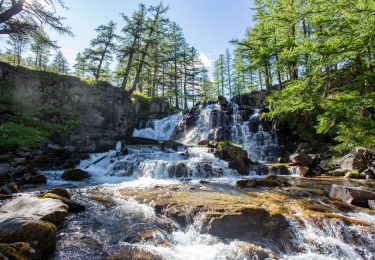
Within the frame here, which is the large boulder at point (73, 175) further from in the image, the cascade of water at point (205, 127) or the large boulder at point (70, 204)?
the cascade of water at point (205, 127)

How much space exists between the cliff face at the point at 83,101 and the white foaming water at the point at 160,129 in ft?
4.42

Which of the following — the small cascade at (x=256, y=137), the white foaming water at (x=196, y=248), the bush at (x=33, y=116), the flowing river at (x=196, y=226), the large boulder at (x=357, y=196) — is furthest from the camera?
the small cascade at (x=256, y=137)

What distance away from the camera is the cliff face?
2281 cm

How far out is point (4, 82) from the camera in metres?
21.5

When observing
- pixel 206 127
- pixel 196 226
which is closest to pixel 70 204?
pixel 196 226

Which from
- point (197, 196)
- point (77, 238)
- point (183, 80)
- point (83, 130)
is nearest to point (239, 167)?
point (197, 196)

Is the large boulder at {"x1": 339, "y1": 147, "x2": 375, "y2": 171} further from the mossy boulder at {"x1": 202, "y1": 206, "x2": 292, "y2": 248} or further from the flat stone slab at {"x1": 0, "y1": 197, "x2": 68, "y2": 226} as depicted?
the flat stone slab at {"x1": 0, "y1": 197, "x2": 68, "y2": 226}

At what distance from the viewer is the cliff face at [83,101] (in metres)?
22.8

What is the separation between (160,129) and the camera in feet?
101

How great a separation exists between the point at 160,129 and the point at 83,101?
8.71 m

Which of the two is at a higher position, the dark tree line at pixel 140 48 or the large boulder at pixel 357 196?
the dark tree line at pixel 140 48

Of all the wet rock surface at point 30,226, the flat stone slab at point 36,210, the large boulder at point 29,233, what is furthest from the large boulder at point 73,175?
the large boulder at point 29,233

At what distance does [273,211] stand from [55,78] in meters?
23.4

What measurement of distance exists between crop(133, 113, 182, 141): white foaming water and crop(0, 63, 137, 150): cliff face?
1346 millimetres
